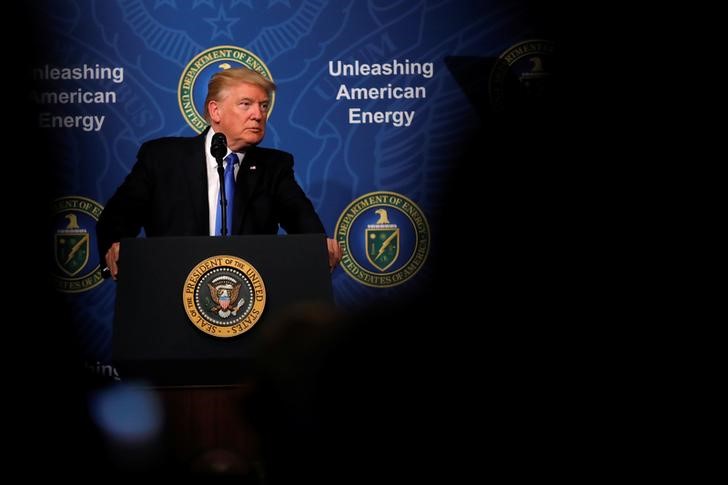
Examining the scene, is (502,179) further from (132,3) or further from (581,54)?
(132,3)

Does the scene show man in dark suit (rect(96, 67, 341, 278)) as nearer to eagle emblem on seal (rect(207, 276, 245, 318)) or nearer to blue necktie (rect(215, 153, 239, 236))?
blue necktie (rect(215, 153, 239, 236))

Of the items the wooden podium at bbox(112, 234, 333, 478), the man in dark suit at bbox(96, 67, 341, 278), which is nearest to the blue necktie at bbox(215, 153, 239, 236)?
the man in dark suit at bbox(96, 67, 341, 278)

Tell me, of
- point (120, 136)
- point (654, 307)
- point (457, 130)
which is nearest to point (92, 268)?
point (120, 136)

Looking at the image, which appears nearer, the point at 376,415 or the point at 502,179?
the point at 376,415

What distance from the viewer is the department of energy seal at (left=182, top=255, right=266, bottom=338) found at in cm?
258

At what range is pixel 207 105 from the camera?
4.61 m

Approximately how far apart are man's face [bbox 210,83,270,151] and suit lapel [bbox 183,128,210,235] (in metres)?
0.19

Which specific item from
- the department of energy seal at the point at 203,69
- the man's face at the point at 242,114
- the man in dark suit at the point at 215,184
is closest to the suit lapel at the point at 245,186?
the man in dark suit at the point at 215,184

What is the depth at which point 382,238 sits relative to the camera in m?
4.82

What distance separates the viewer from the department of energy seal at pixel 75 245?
4.71 m

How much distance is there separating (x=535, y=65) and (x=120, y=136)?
7.81 feet

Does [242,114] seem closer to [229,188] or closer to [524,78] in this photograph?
[229,188]

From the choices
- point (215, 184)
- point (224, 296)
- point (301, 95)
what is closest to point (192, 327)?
point (224, 296)

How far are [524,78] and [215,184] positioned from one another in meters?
1.85
